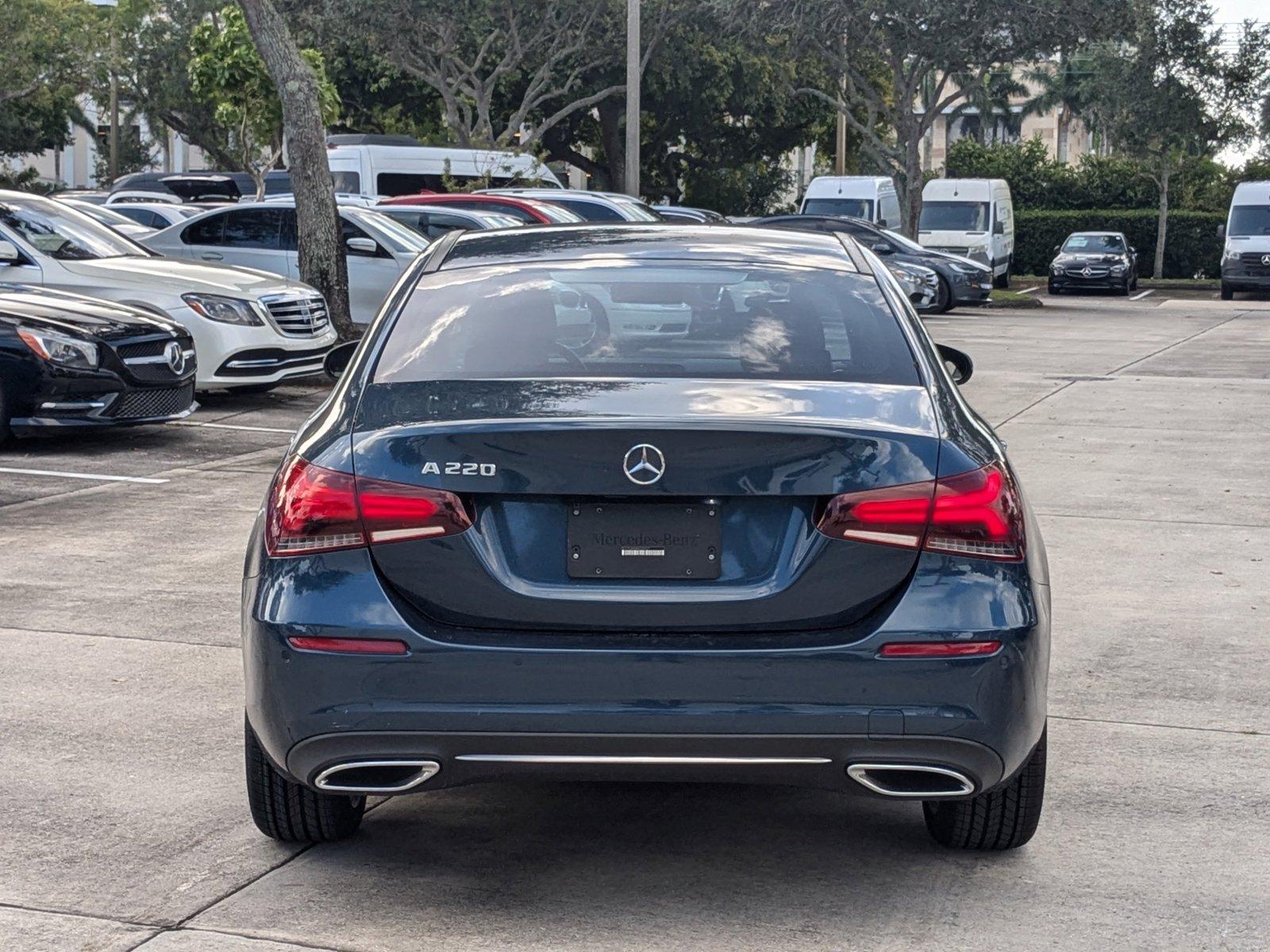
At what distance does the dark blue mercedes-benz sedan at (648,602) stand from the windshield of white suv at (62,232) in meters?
10.9

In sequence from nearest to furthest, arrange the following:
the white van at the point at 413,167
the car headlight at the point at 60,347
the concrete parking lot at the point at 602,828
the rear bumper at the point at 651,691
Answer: the rear bumper at the point at 651,691 < the concrete parking lot at the point at 602,828 < the car headlight at the point at 60,347 < the white van at the point at 413,167

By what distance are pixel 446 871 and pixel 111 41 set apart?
5667cm

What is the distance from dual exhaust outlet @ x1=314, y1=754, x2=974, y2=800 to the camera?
3826 mm

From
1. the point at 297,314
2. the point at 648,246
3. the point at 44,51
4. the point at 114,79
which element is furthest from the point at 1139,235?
the point at 648,246

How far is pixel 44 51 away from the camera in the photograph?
Answer: 54969 mm

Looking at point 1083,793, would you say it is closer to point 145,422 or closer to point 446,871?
point 446,871

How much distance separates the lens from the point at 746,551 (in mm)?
3834

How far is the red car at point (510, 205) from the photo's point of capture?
21.4 m

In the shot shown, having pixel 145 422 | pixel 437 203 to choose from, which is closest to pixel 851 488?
pixel 145 422

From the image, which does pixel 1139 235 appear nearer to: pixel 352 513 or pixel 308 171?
pixel 308 171

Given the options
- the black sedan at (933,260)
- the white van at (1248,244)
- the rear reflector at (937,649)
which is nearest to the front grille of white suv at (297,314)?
the rear reflector at (937,649)

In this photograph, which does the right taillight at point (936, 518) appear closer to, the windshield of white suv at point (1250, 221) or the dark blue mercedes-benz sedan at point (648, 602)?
the dark blue mercedes-benz sedan at point (648, 602)

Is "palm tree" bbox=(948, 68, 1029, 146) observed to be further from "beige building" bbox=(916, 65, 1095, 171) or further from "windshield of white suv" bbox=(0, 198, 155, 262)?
"windshield of white suv" bbox=(0, 198, 155, 262)

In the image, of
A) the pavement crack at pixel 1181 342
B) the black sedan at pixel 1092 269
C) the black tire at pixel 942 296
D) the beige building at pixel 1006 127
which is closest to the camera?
the pavement crack at pixel 1181 342
